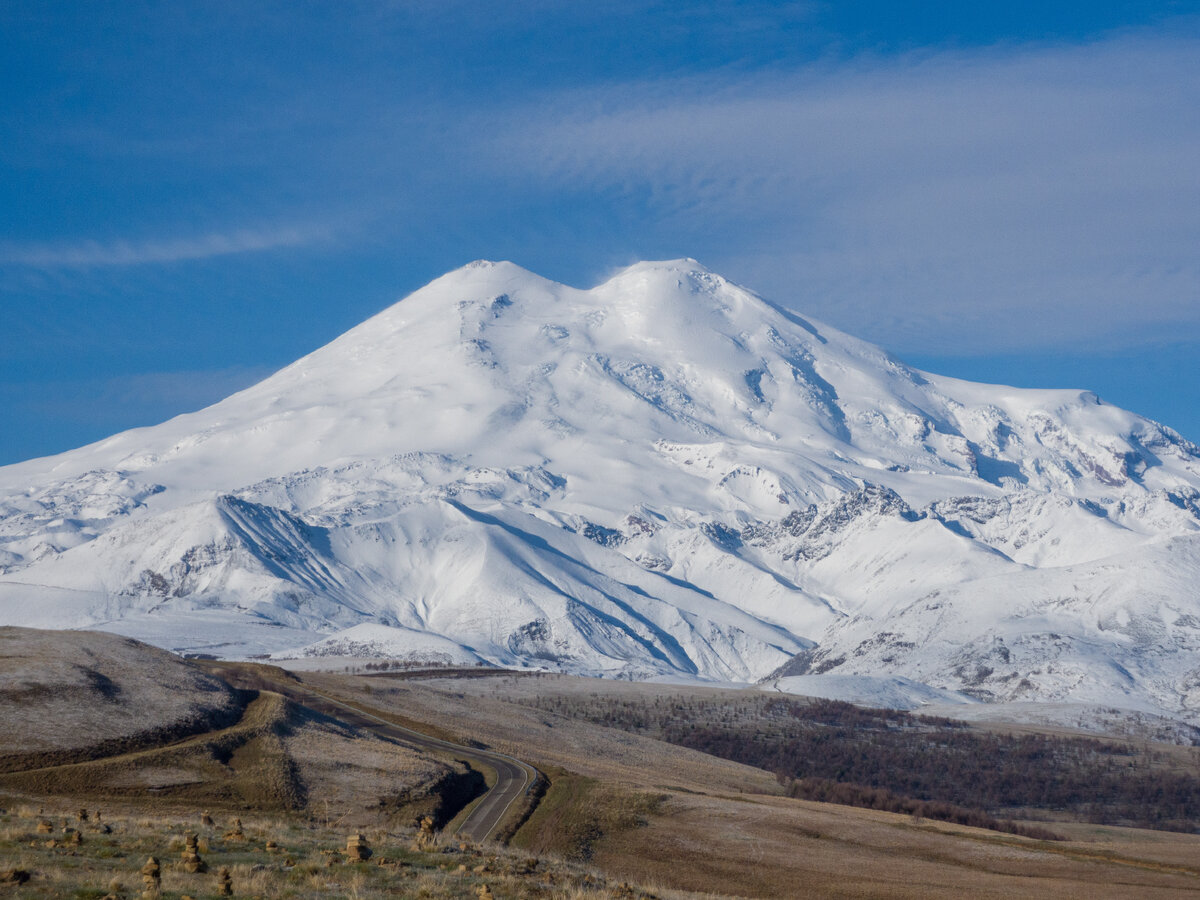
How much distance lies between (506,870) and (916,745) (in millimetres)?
147268

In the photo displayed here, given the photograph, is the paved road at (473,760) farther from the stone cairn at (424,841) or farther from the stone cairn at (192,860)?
the stone cairn at (192,860)

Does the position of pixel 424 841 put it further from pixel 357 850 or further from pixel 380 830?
pixel 357 850

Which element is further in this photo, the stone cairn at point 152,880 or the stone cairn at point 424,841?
the stone cairn at point 424,841

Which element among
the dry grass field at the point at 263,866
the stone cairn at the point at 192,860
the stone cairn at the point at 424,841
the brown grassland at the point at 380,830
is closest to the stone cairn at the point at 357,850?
the dry grass field at the point at 263,866

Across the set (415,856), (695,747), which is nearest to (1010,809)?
(695,747)

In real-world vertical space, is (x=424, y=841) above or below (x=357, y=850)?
below

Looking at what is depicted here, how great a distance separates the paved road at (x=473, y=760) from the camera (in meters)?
59.5

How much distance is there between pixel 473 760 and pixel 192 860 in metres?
48.1

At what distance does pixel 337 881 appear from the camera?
31.0m

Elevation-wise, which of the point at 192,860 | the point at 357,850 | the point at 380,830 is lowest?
the point at 380,830

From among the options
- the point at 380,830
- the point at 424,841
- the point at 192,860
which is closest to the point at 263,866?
the point at 192,860

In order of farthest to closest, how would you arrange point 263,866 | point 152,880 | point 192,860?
point 263,866, point 192,860, point 152,880

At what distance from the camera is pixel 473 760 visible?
77812 mm

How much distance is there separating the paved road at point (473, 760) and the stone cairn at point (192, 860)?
21.6 metres
